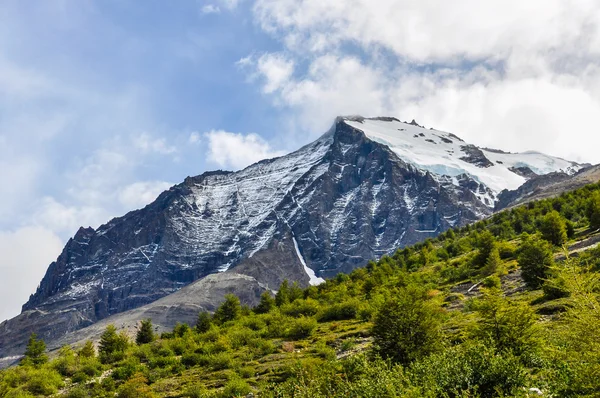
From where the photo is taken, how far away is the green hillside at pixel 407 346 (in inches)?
482

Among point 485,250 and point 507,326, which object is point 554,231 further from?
point 507,326

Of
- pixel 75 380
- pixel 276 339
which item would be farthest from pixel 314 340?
pixel 75 380

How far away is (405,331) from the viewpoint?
18.7m

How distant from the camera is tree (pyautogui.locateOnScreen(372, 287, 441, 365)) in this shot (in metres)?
18.0

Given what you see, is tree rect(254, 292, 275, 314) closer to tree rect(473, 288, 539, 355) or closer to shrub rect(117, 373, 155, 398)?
Answer: shrub rect(117, 373, 155, 398)

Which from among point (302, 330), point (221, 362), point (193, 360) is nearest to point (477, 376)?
point (221, 362)

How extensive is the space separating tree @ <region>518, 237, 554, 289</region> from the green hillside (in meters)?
0.08

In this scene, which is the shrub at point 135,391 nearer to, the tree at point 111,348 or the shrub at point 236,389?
the shrub at point 236,389

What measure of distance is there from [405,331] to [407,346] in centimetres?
64

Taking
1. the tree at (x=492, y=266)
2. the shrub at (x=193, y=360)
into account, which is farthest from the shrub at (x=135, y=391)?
the tree at (x=492, y=266)

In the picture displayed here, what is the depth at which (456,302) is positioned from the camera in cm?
3070

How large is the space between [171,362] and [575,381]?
81.6ft

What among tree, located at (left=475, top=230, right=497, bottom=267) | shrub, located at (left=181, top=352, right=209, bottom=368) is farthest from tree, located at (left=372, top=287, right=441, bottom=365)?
tree, located at (left=475, top=230, right=497, bottom=267)

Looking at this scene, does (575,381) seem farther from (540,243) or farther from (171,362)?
(171,362)
